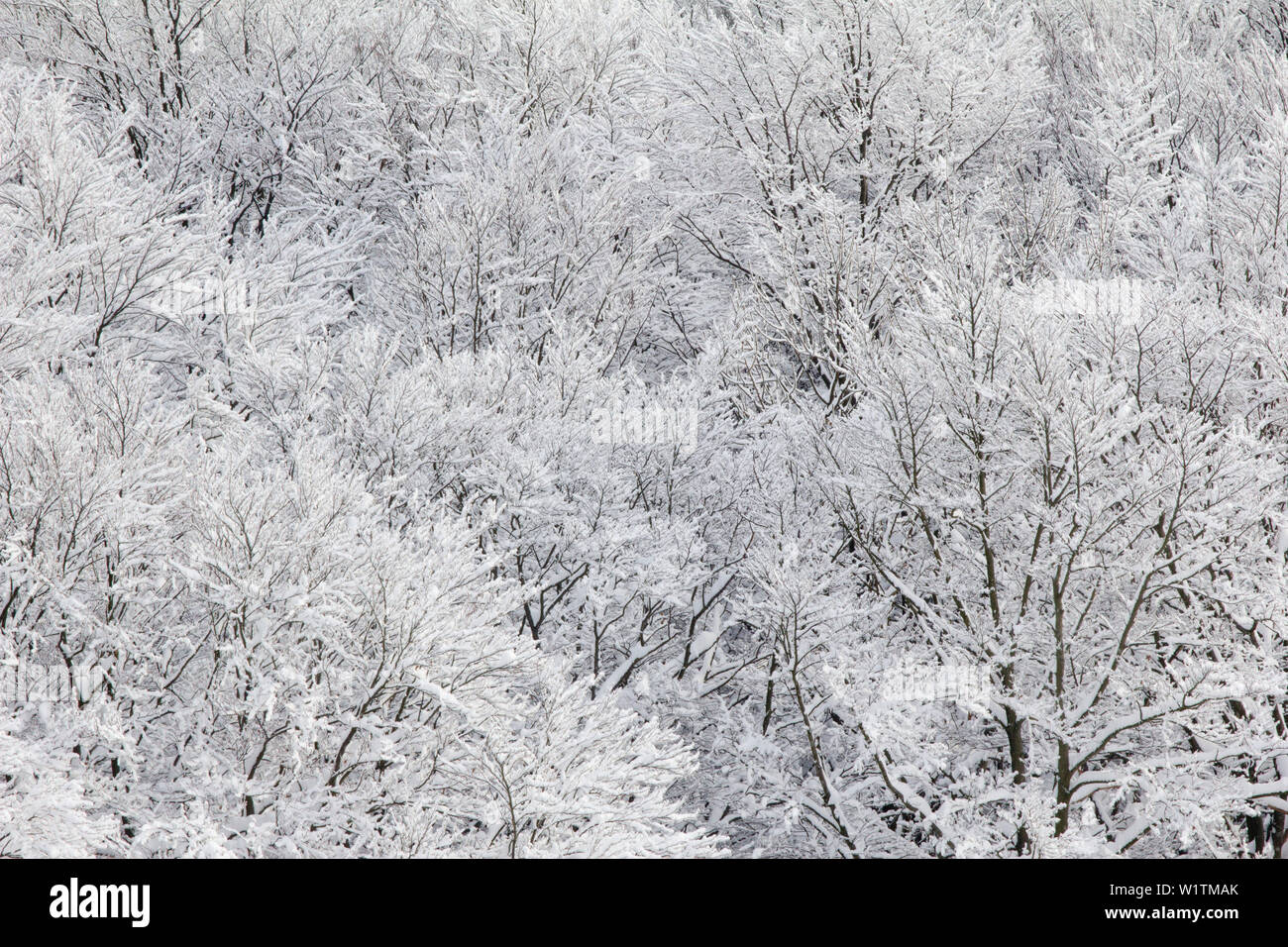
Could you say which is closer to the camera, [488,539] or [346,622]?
[346,622]

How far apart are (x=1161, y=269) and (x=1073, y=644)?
224 inches

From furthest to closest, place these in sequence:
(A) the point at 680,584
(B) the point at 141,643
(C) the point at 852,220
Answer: (C) the point at 852,220 < (A) the point at 680,584 < (B) the point at 141,643

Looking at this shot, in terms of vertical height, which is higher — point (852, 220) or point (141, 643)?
point (852, 220)

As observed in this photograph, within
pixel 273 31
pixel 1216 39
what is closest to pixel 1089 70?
pixel 1216 39

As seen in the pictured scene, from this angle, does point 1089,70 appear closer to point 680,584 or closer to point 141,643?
point 680,584

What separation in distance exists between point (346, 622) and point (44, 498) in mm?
3242

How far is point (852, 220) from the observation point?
16.7 metres

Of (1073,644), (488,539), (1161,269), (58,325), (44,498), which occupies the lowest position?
(1073,644)

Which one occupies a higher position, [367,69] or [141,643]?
[367,69]

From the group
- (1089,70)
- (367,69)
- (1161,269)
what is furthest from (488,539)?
(1089,70)

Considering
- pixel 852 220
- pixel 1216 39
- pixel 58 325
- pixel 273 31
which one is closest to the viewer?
pixel 58 325

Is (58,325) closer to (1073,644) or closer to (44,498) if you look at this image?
(44,498)
